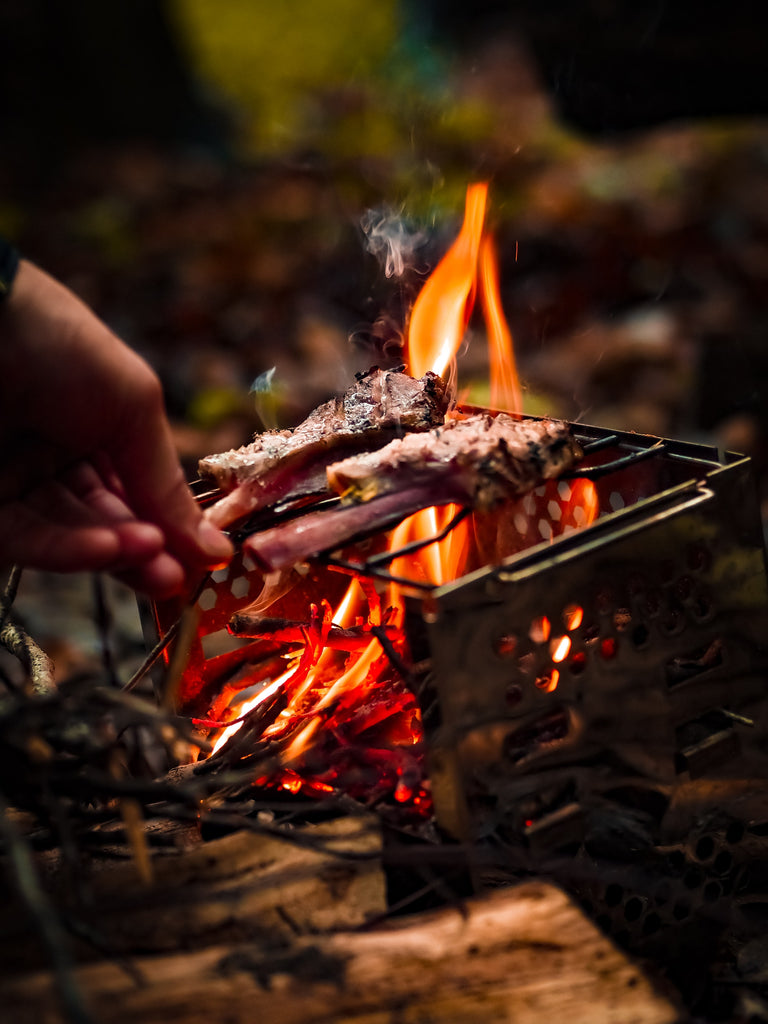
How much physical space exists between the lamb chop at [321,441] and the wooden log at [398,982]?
1067 mm

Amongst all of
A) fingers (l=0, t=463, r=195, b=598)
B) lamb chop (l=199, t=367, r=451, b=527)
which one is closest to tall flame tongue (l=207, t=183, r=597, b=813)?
lamb chop (l=199, t=367, r=451, b=527)

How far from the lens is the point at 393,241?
359cm

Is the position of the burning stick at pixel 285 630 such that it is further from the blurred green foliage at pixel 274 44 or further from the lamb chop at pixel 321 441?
the blurred green foliage at pixel 274 44

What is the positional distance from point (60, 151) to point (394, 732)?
14671mm

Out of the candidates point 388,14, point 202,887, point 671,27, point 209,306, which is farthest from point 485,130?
point 202,887

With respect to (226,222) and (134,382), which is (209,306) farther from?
(134,382)

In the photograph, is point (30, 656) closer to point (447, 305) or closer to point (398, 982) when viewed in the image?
point (398, 982)

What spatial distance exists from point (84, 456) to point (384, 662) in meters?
0.94

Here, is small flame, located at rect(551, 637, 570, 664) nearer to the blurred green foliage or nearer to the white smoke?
the white smoke

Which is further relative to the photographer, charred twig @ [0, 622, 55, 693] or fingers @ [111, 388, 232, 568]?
charred twig @ [0, 622, 55, 693]

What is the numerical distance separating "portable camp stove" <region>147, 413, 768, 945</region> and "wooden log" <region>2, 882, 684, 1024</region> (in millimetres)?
166

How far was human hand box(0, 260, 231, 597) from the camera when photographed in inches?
73.5

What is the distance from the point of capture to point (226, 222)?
11.2 m

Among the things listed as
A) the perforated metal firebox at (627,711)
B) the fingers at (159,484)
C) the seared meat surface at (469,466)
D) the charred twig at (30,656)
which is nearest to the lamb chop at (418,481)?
the seared meat surface at (469,466)
